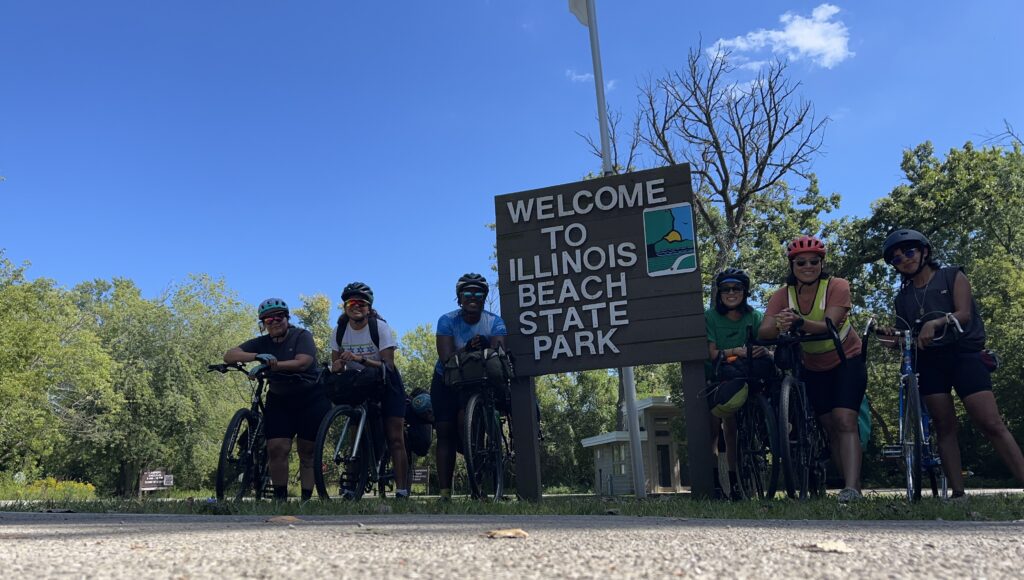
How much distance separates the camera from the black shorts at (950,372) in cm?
563

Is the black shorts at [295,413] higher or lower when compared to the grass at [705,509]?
higher

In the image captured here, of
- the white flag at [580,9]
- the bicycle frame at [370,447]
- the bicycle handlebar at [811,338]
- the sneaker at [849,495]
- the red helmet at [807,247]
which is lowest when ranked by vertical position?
the sneaker at [849,495]

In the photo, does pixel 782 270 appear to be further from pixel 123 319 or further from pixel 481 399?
pixel 123 319

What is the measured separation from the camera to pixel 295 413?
6.65m

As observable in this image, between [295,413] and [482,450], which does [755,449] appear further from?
[295,413]

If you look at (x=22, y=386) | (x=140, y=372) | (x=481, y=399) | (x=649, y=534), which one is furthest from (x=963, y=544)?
(x=140, y=372)

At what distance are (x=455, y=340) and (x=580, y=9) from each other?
7879 millimetres

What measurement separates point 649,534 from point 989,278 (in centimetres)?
2719

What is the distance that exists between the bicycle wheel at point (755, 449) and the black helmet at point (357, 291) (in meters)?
3.07

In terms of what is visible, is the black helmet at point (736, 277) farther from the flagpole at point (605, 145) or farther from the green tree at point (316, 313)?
the green tree at point (316, 313)

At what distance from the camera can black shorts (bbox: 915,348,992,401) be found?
563 centimetres

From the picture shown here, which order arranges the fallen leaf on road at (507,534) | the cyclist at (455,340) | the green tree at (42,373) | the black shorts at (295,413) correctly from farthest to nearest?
the green tree at (42,373) < the cyclist at (455,340) < the black shorts at (295,413) < the fallen leaf on road at (507,534)

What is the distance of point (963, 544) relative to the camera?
2.74m

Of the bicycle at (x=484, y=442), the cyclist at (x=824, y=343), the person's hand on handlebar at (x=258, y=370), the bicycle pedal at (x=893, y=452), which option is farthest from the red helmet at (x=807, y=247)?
the person's hand on handlebar at (x=258, y=370)
